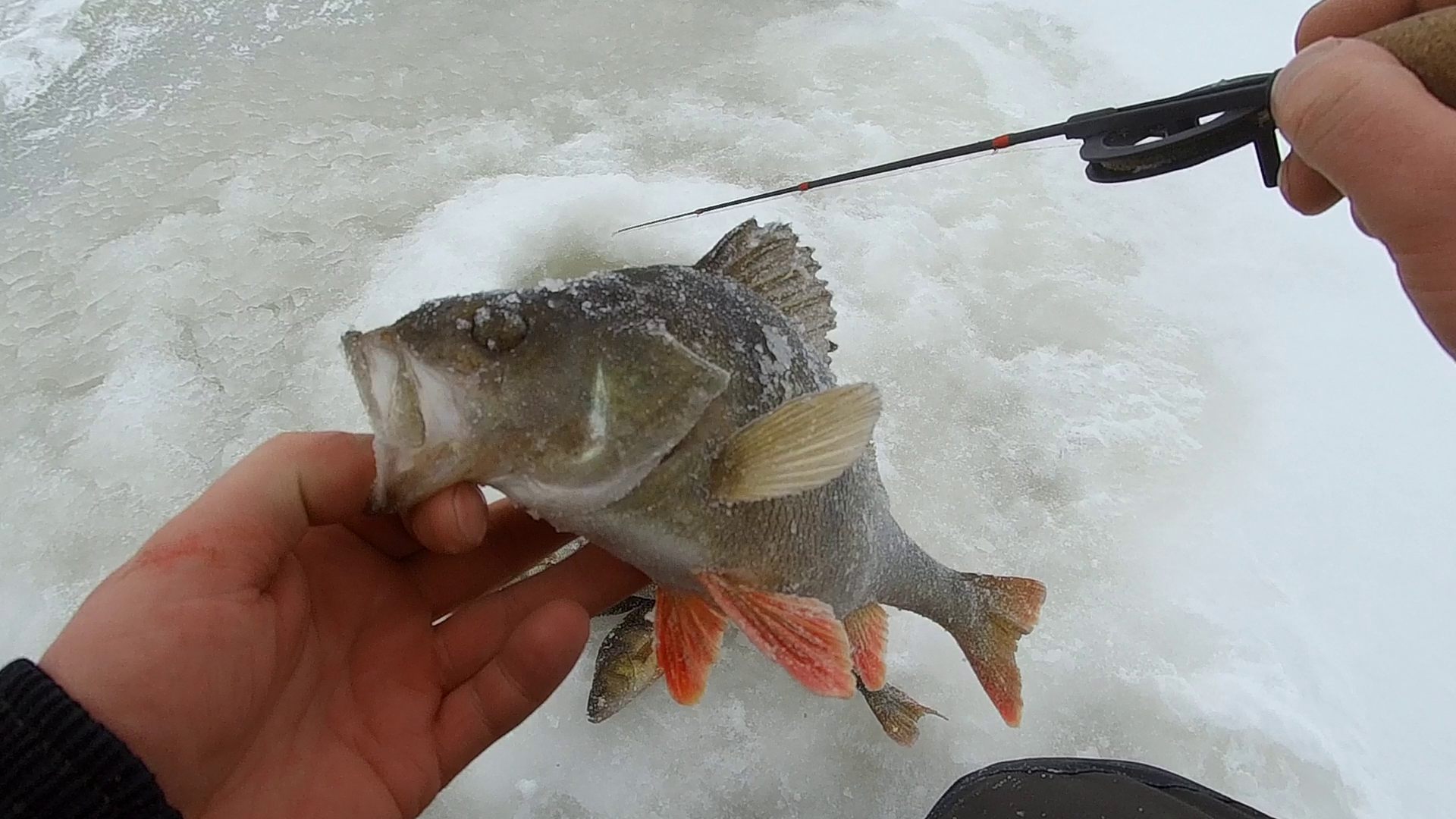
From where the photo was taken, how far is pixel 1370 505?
6.29ft

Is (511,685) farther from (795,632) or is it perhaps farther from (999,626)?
(999,626)

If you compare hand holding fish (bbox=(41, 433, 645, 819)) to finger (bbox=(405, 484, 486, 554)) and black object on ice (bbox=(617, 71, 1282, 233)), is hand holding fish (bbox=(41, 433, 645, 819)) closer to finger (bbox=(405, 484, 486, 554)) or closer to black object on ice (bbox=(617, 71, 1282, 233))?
finger (bbox=(405, 484, 486, 554))

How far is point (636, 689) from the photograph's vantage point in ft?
5.07

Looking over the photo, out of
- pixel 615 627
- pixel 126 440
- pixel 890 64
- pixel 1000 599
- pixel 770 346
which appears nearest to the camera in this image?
pixel 770 346

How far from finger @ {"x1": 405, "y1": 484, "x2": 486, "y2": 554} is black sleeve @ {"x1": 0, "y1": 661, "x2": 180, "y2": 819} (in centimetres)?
34

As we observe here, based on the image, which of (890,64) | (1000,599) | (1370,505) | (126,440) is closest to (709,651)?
(1000,599)

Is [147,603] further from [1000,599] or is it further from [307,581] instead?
[1000,599]

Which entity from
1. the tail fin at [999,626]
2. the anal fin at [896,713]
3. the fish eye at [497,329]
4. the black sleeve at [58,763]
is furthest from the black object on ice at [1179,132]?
the black sleeve at [58,763]

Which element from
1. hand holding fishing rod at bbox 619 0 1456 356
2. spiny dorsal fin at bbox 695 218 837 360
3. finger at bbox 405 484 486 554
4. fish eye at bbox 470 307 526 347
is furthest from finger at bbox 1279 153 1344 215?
finger at bbox 405 484 486 554

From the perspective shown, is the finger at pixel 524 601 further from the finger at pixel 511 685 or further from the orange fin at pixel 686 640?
the orange fin at pixel 686 640

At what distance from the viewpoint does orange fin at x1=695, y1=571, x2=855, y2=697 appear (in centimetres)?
102

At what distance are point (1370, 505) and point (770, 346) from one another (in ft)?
5.13

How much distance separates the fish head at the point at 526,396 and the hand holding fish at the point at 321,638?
0.20 ft

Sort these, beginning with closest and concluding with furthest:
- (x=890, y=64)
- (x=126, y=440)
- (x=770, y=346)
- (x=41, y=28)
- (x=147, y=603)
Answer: (x=147, y=603), (x=770, y=346), (x=126, y=440), (x=41, y=28), (x=890, y=64)
